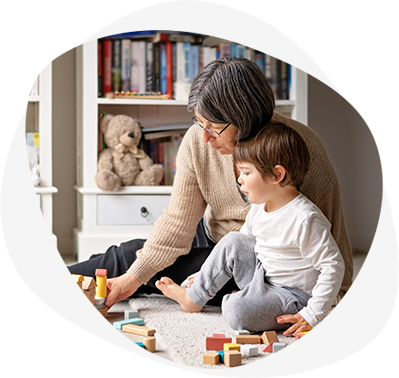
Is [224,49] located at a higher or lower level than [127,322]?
higher

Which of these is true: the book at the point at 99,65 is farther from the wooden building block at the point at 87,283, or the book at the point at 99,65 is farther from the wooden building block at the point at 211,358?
the wooden building block at the point at 211,358

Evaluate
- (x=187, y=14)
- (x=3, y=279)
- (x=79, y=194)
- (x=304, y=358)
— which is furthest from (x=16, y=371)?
(x=79, y=194)

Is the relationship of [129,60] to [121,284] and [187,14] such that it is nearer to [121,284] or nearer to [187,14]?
[121,284]

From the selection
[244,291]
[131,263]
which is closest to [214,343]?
[244,291]

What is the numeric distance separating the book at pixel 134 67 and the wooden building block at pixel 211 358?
43.0 inches

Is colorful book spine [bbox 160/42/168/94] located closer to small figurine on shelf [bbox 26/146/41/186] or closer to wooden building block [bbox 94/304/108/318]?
small figurine on shelf [bbox 26/146/41/186]

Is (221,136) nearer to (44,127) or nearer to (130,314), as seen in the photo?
(130,314)

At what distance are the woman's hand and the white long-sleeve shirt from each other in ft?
0.83

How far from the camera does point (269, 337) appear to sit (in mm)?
797

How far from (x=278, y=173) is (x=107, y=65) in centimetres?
94

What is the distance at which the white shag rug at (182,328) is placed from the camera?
734 millimetres

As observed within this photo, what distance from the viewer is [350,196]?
1.31 meters

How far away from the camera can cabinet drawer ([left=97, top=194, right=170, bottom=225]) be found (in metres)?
1.58

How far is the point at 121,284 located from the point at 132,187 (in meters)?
0.64
